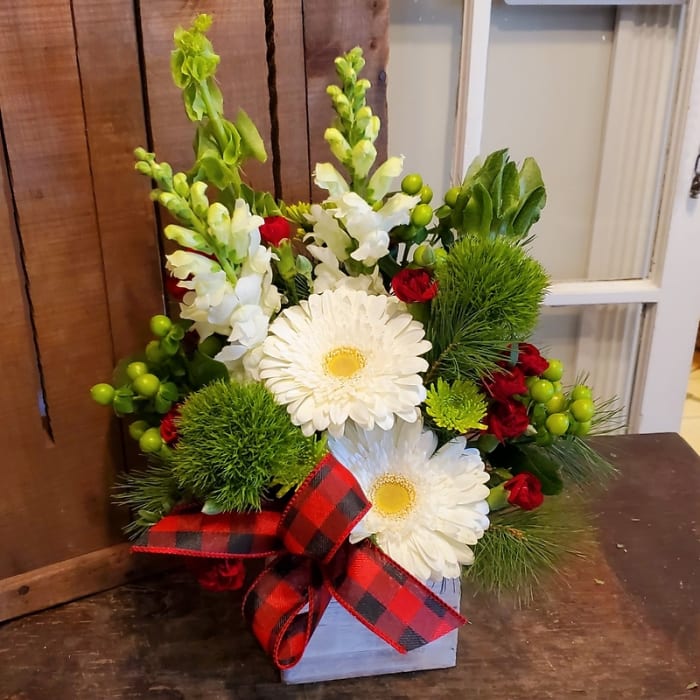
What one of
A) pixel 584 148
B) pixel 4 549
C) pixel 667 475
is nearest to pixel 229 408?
pixel 4 549

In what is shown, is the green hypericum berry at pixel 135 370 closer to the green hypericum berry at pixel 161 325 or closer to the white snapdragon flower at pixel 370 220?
the green hypericum berry at pixel 161 325

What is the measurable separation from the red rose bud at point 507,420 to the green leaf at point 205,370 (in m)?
0.23

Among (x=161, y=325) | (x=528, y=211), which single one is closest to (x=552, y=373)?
(x=528, y=211)

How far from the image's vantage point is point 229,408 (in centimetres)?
63

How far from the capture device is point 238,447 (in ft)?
2.04

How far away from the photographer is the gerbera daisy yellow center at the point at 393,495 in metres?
0.68

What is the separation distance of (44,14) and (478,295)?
1.43 feet

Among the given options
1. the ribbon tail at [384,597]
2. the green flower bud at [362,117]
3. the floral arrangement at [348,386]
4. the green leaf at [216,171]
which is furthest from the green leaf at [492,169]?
the ribbon tail at [384,597]

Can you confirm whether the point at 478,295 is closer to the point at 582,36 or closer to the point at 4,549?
the point at 4,549

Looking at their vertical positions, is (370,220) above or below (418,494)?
above

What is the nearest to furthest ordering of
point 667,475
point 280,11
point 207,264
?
point 207,264
point 280,11
point 667,475

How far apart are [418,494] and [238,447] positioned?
158mm

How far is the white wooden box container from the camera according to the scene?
72cm

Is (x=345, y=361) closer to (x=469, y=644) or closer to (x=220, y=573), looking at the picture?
(x=220, y=573)
